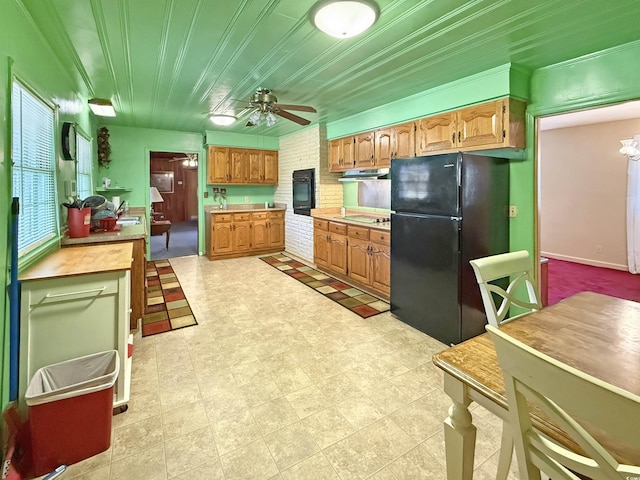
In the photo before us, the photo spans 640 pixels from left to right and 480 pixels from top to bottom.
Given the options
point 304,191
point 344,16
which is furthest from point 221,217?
point 344,16

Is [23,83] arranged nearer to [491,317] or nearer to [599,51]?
[491,317]

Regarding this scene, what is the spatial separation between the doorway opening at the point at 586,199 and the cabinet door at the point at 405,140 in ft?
7.92

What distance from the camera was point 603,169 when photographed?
5.52 metres

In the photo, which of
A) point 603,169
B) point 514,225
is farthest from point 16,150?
point 603,169

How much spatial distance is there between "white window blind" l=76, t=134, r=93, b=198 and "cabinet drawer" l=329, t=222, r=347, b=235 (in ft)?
10.6

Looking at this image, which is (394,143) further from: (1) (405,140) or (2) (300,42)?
(2) (300,42)

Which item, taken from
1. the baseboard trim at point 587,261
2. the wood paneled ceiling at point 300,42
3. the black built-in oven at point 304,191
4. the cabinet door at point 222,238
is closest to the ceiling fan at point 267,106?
the wood paneled ceiling at point 300,42

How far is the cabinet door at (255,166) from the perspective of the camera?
6.54 m

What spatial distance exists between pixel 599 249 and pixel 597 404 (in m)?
6.71

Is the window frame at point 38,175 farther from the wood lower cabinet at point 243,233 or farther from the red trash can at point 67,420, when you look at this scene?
the wood lower cabinet at point 243,233

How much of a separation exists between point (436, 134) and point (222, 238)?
424cm

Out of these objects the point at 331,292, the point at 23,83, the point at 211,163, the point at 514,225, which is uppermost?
the point at 211,163

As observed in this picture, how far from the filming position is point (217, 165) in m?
6.20

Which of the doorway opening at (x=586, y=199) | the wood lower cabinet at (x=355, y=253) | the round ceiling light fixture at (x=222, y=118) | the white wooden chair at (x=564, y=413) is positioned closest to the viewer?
the white wooden chair at (x=564, y=413)
